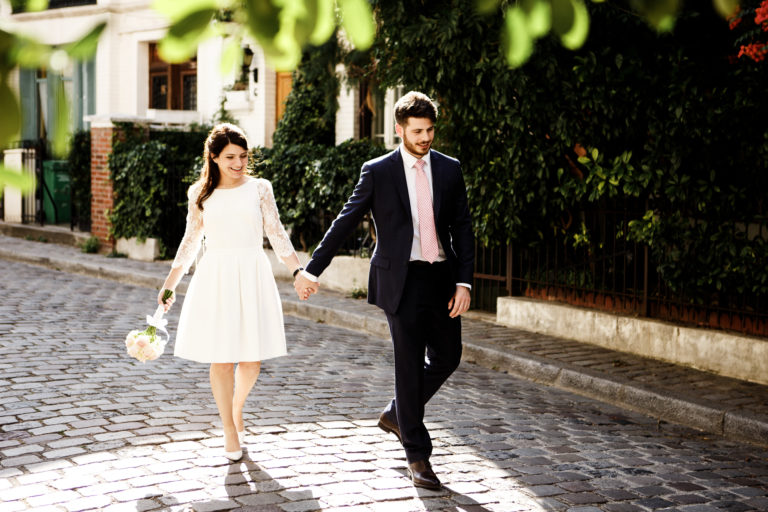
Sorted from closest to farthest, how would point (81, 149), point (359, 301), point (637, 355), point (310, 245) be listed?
point (637, 355), point (359, 301), point (310, 245), point (81, 149)

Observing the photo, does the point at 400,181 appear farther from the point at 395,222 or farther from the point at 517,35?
the point at 517,35

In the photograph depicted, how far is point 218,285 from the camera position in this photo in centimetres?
532

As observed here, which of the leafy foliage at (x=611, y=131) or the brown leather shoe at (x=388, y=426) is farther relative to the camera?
the leafy foliage at (x=611, y=131)

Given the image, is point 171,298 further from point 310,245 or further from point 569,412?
point 310,245

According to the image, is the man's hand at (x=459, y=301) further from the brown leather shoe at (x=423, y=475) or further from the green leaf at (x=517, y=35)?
the green leaf at (x=517, y=35)

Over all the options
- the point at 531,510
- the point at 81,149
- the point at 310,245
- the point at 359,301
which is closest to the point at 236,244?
the point at 531,510

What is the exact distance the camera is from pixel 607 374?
24.9 ft

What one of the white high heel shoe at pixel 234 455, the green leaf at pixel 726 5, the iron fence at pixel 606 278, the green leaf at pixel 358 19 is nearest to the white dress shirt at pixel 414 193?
the white high heel shoe at pixel 234 455

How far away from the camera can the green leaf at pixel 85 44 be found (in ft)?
4.91

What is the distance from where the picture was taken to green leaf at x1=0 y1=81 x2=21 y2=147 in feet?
4.46

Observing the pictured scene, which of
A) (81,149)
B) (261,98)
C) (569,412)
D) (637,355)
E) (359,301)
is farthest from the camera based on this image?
(261,98)

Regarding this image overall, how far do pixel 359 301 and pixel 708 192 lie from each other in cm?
476

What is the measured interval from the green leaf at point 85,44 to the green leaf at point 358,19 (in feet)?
1.19

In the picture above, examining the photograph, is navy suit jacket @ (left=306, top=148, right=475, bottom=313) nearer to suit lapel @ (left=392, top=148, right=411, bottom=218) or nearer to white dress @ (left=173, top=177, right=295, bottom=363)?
suit lapel @ (left=392, top=148, right=411, bottom=218)
